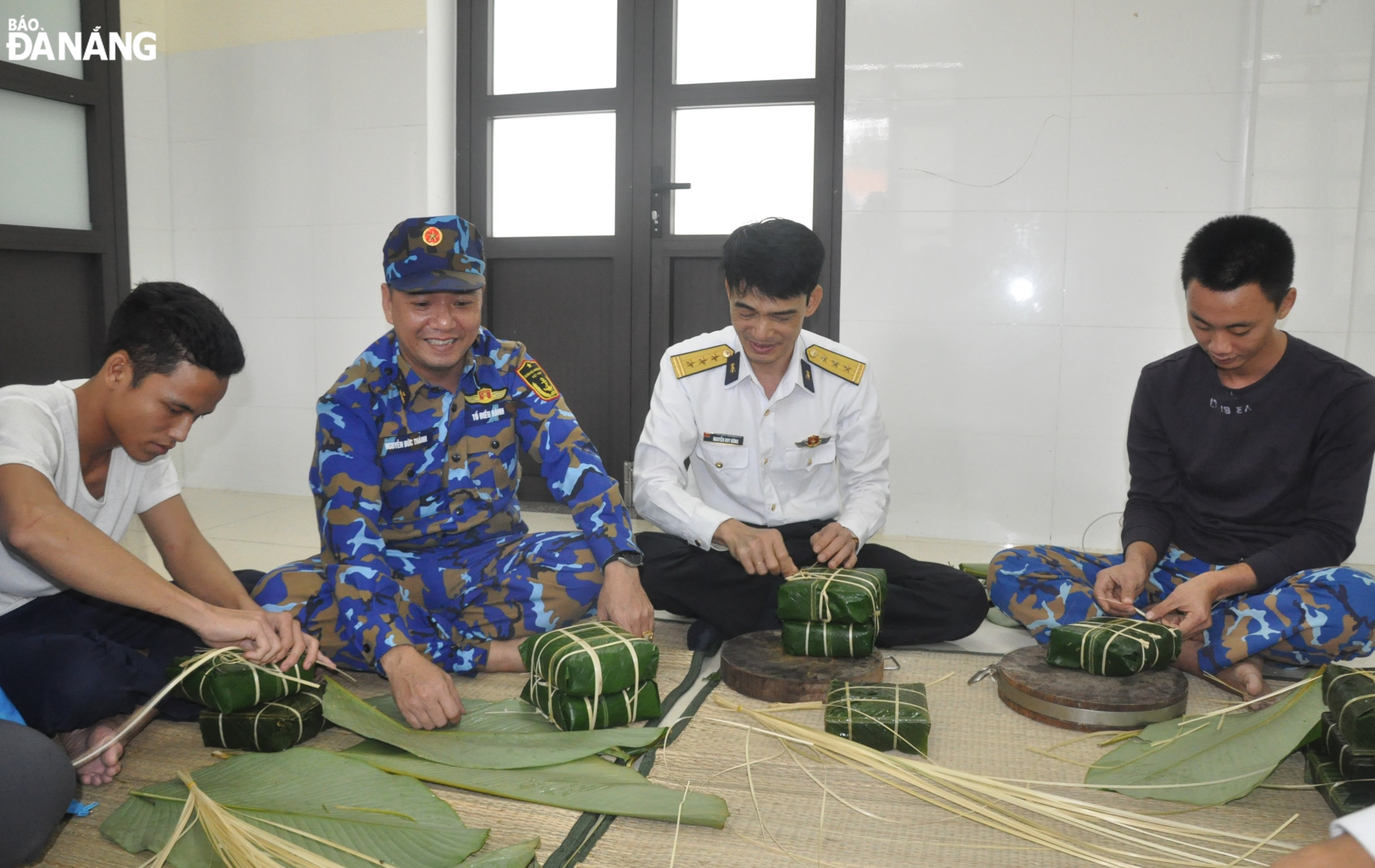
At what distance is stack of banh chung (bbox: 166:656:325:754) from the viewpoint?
1.84 m

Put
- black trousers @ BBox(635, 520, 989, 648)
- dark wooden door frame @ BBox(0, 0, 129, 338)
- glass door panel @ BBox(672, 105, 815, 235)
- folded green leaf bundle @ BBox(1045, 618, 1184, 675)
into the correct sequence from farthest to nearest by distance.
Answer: glass door panel @ BBox(672, 105, 815, 235) → dark wooden door frame @ BBox(0, 0, 129, 338) → black trousers @ BBox(635, 520, 989, 648) → folded green leaf bundle @ BBox(1045, 618, 1184, 675)

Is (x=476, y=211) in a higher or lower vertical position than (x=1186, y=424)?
higher

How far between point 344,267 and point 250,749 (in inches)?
142

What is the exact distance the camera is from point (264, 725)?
185cm

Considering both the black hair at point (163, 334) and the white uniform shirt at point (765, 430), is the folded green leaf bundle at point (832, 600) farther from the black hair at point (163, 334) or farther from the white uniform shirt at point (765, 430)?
the black hair at point (163, 334)

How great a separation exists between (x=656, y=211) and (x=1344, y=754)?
3.77 meters

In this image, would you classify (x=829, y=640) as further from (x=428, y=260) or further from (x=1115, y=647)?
(x=428, y=260)

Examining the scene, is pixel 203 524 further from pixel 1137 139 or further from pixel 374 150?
pixel 1137 139

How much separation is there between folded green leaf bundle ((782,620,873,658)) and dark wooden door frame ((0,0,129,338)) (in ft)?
13.5

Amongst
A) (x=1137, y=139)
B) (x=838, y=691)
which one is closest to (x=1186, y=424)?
(x=838, y=691)

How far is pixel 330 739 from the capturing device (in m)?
1.98

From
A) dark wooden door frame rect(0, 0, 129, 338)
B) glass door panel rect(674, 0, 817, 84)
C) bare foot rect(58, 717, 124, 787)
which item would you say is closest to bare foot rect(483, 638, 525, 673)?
bare foot rect(58, 717, 124, 787)

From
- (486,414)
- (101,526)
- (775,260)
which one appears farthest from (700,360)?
(101,526)

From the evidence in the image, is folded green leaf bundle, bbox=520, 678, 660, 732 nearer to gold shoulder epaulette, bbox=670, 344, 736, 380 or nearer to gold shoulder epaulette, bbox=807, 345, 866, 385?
gold shoulder epaulette, bbox=670, 344, 736, 380
